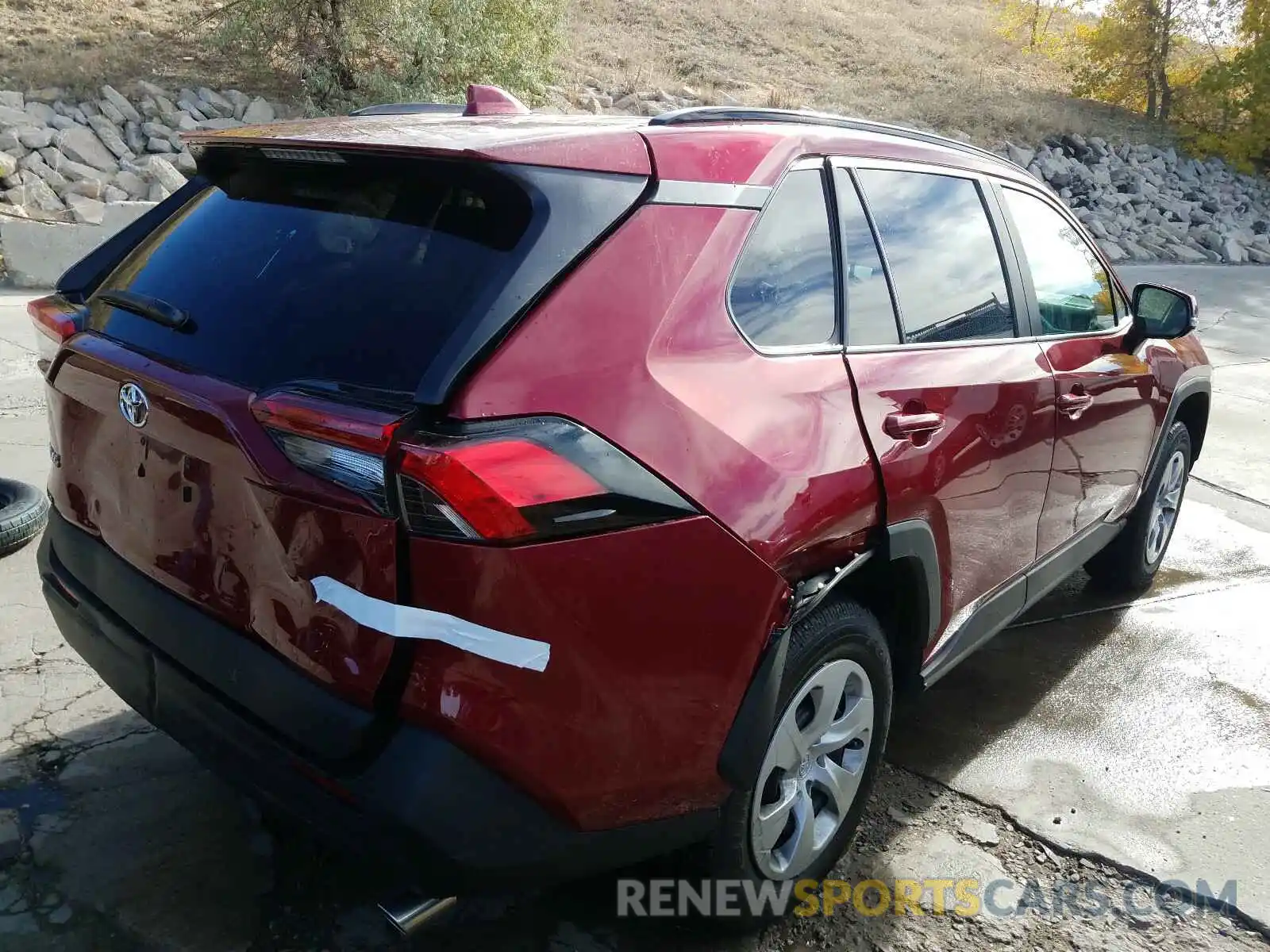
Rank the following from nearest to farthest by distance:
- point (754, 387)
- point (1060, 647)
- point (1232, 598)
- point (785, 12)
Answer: point (754, 387) → point (1060, 647) → point (1232, 598) → point (785, 12)

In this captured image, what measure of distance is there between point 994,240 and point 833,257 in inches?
38.8

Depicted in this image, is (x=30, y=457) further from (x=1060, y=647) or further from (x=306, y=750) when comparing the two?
(x=1060, y=647)

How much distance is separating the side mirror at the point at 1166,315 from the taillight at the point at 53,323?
3.54 m

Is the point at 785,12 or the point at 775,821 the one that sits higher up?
the point at 785,12

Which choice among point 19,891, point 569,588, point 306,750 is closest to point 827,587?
point 569,588

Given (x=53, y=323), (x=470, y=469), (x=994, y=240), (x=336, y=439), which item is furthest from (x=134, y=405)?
(x=994, y=240)

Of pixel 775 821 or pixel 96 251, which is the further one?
pixel 96 251

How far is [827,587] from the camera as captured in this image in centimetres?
224

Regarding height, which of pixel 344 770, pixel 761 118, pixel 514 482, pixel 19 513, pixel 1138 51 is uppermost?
pixel 1138 51

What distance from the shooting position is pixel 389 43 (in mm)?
15195

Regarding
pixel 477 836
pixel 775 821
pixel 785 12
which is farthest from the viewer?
pixel 785 12

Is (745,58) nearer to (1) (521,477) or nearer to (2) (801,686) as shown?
(2) (801,686)

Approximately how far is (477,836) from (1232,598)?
4250 mm

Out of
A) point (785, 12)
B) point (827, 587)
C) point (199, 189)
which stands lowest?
point (827, 587)
